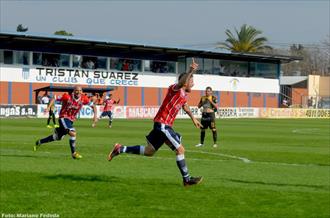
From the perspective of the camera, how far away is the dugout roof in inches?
2756

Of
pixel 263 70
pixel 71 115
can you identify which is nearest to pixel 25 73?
pixel 263 70

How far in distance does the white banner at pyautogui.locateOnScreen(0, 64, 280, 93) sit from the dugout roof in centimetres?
222

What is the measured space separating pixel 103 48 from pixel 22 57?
32.4ft

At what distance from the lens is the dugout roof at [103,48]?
70000 mm

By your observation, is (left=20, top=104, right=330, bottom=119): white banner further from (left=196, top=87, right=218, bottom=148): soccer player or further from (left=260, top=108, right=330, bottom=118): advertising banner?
(left=196, top=87, right=218, bottom=148): soccer player

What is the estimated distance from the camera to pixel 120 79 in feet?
256

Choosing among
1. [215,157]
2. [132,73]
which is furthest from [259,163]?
[132,73]

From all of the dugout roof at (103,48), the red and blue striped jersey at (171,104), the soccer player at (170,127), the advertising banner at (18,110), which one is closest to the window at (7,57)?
the dugout roof at (103,48)

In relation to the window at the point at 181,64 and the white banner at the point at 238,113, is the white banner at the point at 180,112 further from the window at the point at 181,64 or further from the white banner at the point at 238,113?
the window at the point at 181,64

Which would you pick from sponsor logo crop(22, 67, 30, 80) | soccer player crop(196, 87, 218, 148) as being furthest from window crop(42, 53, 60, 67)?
soccer player crop(196, 87, 218, 148)

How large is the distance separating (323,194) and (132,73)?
218 ft

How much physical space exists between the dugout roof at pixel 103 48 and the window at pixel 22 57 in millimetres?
445

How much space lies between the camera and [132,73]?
7950 centimetres

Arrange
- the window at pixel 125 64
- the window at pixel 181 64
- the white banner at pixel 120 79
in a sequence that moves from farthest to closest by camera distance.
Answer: the window at pixel 181 64 < the window at pixel 125 64 < the white banner at pixel 120 79
